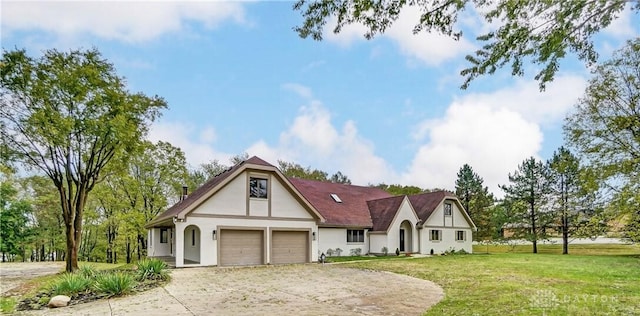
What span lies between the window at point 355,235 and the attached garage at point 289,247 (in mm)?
5141

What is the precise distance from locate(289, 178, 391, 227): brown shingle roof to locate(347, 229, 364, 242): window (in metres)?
0.61

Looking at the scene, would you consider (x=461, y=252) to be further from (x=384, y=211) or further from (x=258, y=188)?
(x=258, y=188)

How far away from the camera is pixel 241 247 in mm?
19531

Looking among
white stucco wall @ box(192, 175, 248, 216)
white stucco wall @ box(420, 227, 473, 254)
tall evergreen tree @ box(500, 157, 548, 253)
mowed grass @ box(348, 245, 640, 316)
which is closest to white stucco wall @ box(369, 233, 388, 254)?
white stucco wall @ box(420, 227, 473, 254)

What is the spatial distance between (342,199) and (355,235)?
3.34 meters

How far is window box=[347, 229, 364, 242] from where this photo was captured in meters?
26.0

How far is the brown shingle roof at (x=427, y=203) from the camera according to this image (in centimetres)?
2816

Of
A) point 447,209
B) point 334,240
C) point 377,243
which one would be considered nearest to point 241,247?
point 334,240

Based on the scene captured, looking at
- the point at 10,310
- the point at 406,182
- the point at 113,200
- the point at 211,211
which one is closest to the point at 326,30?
the point at 10,310

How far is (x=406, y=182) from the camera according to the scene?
51281mm

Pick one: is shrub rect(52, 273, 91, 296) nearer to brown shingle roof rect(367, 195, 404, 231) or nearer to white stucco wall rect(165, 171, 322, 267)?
white stucco wall rect(165, 171, 322, 267)

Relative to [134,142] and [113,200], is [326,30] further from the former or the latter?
[113,200]

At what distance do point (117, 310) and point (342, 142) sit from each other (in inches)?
988

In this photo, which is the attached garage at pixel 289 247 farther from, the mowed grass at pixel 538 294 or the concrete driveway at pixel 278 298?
the mowed grass at pixel 538 294
